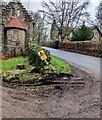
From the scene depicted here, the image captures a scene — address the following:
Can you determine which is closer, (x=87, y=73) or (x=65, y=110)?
(x=65, y=110)

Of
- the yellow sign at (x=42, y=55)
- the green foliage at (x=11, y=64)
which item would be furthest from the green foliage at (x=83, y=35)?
the yellow sign at (x=42, y=55)

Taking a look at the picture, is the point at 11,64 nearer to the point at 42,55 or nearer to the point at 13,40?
the point at 42,55

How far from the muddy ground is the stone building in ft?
44.5

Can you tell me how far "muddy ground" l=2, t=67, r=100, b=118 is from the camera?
8.56 meters

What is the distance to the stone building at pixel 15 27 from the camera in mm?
26000

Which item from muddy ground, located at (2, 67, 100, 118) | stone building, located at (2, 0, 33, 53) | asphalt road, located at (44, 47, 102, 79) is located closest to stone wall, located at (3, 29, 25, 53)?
stone building, located at (2, 0, 33, 53)

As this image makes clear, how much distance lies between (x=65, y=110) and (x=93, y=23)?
183ft

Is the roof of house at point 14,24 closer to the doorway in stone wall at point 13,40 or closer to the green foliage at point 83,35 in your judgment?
the doorway in stone wall at point 13,40

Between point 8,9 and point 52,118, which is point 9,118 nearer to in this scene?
point 52,118

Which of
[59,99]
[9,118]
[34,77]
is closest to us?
[9,118]

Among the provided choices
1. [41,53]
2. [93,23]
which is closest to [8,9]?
[41,53]

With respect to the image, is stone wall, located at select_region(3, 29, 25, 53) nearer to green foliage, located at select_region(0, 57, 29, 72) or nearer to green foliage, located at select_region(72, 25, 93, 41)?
green foliage, located at select_region(0, 57, 29, 72)

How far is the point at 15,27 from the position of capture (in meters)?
26.2

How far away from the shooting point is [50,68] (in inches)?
550
